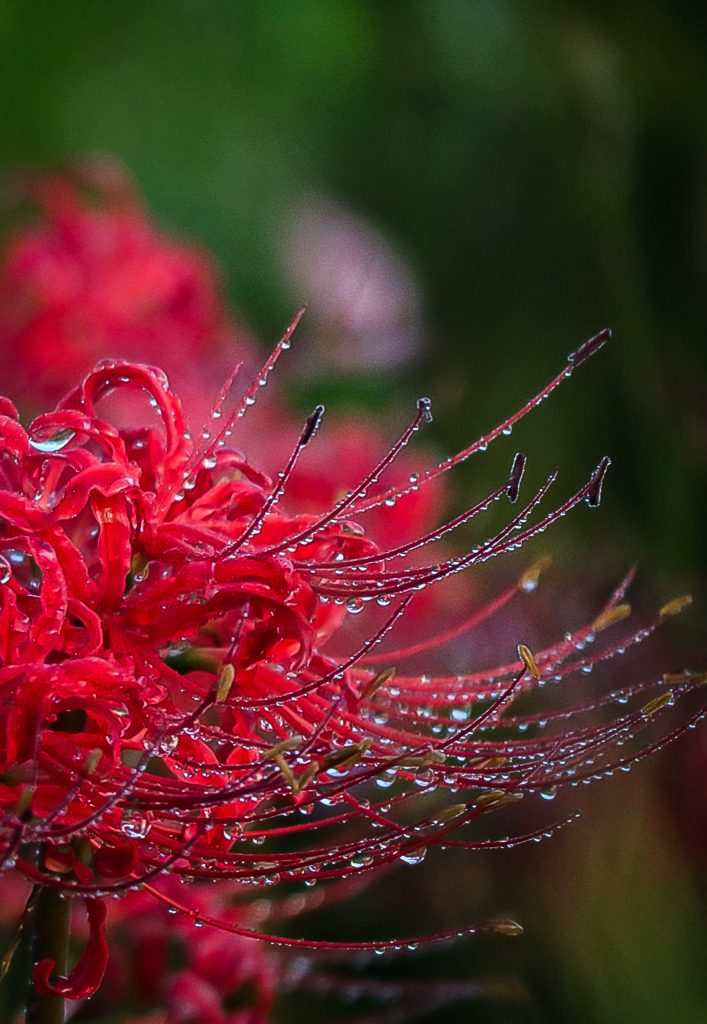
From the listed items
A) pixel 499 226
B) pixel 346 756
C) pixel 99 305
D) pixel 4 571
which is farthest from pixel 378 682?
pixel 499 226

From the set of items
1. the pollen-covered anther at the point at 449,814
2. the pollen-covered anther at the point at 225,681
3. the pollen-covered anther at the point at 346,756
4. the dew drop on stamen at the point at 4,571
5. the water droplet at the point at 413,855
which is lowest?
the water droplet at the point at 413,855

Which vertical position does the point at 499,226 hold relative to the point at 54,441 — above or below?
above

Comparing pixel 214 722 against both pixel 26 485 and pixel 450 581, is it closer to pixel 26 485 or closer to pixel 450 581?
pixel 26 485

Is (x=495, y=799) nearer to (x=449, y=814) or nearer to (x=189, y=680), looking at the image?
(x=449, y=814)

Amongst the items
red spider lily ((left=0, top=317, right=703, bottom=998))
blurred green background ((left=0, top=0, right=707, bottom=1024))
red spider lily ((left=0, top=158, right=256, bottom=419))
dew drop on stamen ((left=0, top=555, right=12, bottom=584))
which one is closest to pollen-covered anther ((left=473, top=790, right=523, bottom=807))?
red spider lily ((left=0, top=317, right=703, bottom=998))

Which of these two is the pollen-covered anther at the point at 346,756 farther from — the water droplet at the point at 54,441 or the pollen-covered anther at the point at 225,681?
the water droplet at the point at 54,441

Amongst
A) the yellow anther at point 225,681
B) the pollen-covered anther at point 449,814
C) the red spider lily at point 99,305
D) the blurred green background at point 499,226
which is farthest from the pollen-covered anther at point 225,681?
the red spider lily at point 99,305

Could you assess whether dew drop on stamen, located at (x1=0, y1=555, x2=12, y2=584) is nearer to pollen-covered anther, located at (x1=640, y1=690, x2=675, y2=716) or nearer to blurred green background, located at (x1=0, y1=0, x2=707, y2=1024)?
pollen-covered anther, located at (x1=640, y1=690, x2=675, y2=716)
